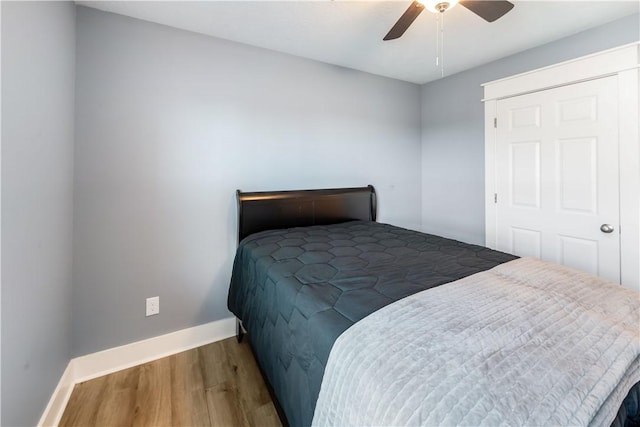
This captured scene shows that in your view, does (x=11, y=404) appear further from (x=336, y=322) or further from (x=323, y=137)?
(x=323, y=137)

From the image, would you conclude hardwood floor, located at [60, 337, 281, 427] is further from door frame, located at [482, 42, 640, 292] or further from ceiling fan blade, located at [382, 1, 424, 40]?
door frame, located at [482, 42, 640, 292]

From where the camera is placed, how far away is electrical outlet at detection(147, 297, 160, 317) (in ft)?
6.54

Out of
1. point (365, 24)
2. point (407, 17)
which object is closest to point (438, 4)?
point (407, 17)

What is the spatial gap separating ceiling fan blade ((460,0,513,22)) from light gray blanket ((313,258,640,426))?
132 centimetres

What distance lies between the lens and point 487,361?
0.71 m

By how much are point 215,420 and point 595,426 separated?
1.55 meters

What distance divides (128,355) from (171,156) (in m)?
1.38

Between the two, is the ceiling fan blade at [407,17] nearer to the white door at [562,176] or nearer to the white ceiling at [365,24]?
the white ceiling at [365,24]

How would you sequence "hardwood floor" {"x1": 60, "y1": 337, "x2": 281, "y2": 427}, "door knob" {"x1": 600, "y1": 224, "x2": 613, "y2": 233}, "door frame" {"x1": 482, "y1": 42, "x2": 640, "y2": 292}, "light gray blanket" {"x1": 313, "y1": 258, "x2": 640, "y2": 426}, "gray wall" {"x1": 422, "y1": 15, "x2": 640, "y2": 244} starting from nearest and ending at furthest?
"light gray blanket" {"x1": 313, "y1": 258, "x2": 640, "y2": 426} → "hardwood floor" {"x1": 60, "y1": 337, "x2": 281, "y2": 427} → "door frame" {"x1": 482, "y1": 42, "x2": 640, "y2": 292} → "door knob" {"x1": 600, "y1": 224, "x2": 613, "y2": 233} → "gray wall" {"x1": 422, "y1": 15, "x2": 640, "y2": 244}

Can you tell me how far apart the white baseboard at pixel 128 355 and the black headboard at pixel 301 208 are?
2.47 feet

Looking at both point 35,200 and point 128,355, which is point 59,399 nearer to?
point 128,355

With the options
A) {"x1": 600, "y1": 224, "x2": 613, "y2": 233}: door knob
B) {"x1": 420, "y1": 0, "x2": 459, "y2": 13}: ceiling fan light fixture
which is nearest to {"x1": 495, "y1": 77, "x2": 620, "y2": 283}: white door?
{"x1": 600, "y1": 224, "x2": 613, "y2": 233}: door knob

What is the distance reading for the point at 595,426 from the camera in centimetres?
57

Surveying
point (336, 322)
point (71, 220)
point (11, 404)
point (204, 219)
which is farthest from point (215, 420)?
point (71, 220)
